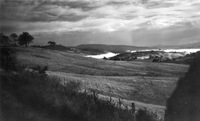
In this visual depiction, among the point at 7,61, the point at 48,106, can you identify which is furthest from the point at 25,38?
the point at 48,106

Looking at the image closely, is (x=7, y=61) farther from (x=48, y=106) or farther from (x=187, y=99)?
(x=187, y=99)

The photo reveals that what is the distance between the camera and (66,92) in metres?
9.32

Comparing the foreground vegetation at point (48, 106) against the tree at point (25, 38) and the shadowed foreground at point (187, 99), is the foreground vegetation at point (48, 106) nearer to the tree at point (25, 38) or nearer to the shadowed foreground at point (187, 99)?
the shadowed foreground at point (187, 99)

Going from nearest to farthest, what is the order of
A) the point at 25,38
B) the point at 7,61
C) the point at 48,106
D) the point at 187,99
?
the point at 187,99 < the point at 48,106 < the point at 7,61 < the point at 25,38

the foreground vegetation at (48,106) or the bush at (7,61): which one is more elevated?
the bush at (7,61)

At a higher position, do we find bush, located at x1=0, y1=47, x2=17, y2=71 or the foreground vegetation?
bush, located at x1=0, y1=47, x2=17, y2=71

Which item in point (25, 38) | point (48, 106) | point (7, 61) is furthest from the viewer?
point (25, 38)

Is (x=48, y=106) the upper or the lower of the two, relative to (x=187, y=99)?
lower

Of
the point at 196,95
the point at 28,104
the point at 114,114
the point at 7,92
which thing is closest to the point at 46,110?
the point at 28,104

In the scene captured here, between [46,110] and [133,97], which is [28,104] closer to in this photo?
[46,110]

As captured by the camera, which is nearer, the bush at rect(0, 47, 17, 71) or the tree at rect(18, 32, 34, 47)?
the bush at rect(0, 47, 17, 71)

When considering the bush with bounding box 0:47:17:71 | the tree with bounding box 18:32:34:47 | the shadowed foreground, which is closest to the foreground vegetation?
the shadowed foreground

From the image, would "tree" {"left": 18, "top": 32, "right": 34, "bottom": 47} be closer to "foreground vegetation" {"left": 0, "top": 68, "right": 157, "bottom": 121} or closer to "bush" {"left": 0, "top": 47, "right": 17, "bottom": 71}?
"bush" {"left": 0, "top": 47, "right": 17, "bottom": 71}

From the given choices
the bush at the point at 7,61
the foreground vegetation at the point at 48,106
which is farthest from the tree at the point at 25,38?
the foreground vegetation at the point at 48,106
